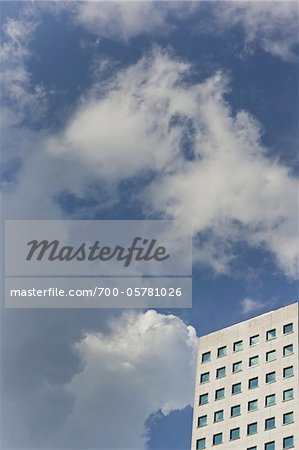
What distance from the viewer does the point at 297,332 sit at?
3693 inches

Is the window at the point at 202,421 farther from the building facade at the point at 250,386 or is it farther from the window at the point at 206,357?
the window at the point at 206,357

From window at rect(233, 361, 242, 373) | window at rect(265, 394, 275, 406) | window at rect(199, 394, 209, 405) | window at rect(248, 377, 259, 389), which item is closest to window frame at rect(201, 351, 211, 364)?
window at rect(233, 361, 242, 373)

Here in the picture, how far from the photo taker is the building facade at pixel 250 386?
291 feet

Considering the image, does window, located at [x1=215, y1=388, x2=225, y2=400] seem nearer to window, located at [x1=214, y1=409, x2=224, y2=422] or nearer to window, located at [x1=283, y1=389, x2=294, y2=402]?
window, located at [x1=214, y1=409, x2=224, y2=422]

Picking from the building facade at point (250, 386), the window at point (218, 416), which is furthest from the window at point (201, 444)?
the window at point (218, 416)

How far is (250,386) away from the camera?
94.1m

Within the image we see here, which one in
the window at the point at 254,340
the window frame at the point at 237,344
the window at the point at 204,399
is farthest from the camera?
the window frame at the point at 237,344

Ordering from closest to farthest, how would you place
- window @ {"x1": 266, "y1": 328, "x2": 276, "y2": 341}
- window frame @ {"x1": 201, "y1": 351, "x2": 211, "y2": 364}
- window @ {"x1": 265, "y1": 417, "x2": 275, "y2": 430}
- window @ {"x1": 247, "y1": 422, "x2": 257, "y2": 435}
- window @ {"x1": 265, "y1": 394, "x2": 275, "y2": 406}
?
window @ {"x1": 265, "y1": 417, "x2": 275, "y2": 430} → window @ {"x1": 247, "y1": 422, "x2": 257, "y2": 435} → window @ {"x1": 265, "y1": 394, "x2": 275, "y2": 406} → window @ {"x1": 266, "y1": 328, "x2": 276, "y2": 341} → window frame @ {"x1": 201, "y1": 351, "x2": 211, "y2": 364}

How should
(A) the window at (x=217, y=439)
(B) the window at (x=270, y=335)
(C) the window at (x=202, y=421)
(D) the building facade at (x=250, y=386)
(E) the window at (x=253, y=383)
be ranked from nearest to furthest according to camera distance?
(D) the building facade at (x=250, y=386), (A) the window at (x=217, y=439), (E) the window at (x=253, y=383), (C) the window at (x=202, y=421), (B) the window at (x=270, y=335)

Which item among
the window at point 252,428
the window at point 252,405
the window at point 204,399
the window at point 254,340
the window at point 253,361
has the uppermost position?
the window at point 254,340

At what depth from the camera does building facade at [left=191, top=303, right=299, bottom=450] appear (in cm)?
8869

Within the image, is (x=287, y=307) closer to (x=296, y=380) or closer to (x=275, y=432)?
(x=296, y=380)

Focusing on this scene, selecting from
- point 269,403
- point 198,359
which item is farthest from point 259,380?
point 198,359

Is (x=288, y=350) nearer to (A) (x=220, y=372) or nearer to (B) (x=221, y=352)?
(A) (x=220, y=372)
